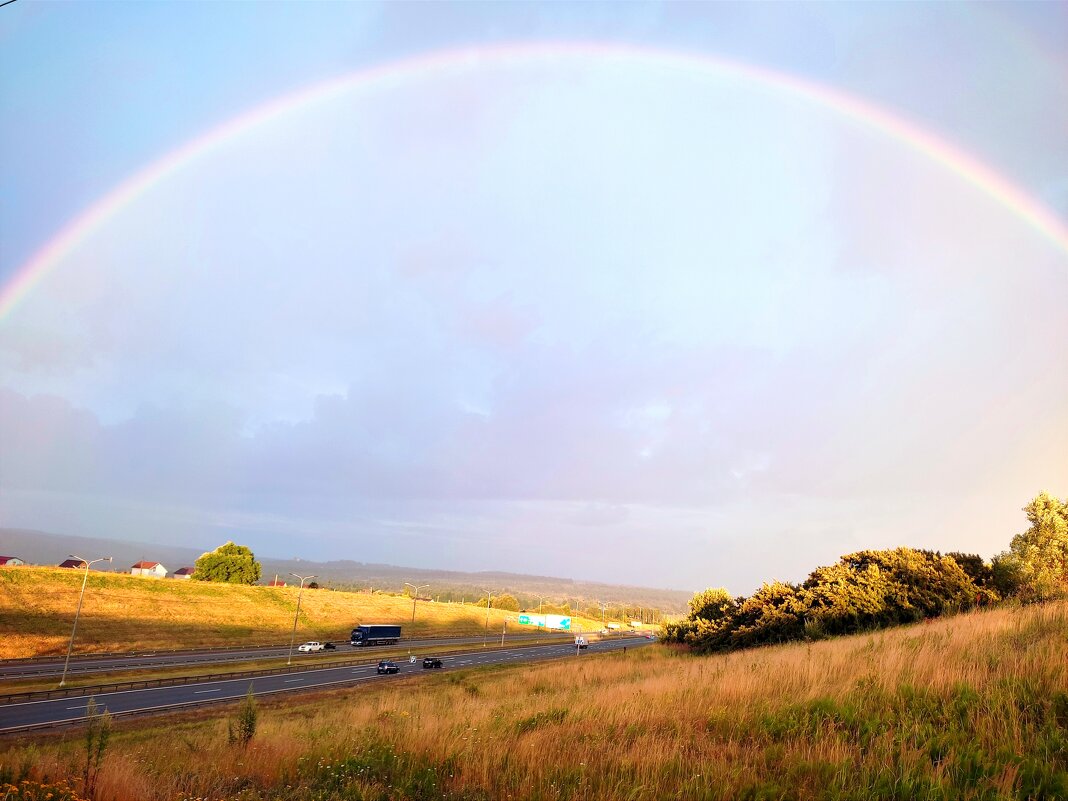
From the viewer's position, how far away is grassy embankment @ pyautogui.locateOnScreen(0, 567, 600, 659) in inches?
2653

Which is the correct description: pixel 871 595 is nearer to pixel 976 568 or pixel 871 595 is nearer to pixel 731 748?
pixel 976 568

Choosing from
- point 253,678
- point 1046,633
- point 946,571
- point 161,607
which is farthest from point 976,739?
point 161,607

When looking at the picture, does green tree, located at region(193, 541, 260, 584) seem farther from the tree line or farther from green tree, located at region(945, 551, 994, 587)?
green tree, located at region(945, 551, 994, 587)

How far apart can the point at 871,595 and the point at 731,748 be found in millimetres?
24528

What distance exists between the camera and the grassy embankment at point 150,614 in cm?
6738

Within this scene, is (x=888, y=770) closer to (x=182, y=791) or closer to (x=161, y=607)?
(x=182, y=791)

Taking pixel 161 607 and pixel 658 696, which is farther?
pixel 161 607

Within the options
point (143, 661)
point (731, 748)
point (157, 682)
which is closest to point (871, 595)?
point (731, 748)

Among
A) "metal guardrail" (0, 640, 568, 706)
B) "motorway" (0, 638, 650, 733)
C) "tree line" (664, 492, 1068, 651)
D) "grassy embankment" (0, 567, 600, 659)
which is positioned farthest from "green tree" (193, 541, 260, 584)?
"tree line" (664, 492, 1068, 651)

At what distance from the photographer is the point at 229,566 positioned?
126125 mm

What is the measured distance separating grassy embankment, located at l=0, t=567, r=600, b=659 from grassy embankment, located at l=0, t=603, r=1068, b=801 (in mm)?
76222

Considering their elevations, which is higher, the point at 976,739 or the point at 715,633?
the point at 976,739

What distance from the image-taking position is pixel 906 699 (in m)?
8.41

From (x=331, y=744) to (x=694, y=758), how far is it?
599 centimetres
